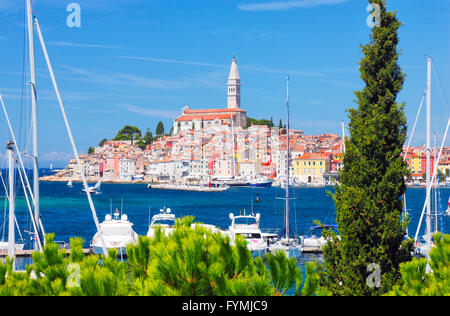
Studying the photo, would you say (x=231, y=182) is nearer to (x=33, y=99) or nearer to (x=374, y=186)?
(x=33, y=99)

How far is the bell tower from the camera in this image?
368 feet

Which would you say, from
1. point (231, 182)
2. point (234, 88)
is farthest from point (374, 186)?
point (234, 88)

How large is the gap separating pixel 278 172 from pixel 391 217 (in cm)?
7801

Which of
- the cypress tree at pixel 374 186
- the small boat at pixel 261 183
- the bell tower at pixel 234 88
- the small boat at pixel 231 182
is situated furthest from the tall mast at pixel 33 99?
the bell tower at pixel 234 88

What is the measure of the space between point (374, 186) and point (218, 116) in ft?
326

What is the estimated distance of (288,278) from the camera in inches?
135

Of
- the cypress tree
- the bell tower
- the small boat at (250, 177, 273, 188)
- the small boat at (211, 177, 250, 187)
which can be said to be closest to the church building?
the bell tower

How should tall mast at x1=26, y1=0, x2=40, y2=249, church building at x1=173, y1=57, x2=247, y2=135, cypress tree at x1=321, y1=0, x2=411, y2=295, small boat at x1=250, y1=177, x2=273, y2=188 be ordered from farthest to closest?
church building at x1=173, y1=57, x2=247, y2=135 < small boat at x1=250, y1=177, x2=273, y2=188 < tall mast at x1=26, y1=0, x2=40, y2=249 < cypress tree at x1=321, y1=0, x2=411, y2=295

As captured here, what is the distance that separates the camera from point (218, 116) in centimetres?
10481

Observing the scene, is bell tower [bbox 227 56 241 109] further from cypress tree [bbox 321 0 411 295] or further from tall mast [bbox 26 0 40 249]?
cypress tree [bbox 321 0 411 295]

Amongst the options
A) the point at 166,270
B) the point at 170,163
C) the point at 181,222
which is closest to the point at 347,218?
the point at 181,222

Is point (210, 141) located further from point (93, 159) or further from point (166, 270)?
point (166, 270)

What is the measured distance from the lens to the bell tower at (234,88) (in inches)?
4414
